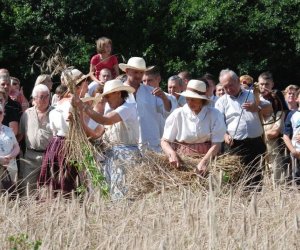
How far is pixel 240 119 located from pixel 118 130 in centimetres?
168

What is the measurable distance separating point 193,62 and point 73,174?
447 inches

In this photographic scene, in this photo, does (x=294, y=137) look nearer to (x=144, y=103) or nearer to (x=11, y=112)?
(x=144, y=103)

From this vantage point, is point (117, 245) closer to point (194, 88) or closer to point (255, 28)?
point (194, 88)

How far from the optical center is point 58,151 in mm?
9703

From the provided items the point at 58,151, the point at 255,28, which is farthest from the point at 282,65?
the point at 58,151

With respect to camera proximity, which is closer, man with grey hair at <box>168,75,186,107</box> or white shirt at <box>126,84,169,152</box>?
white shirt at <box>126,84,169,152</box>

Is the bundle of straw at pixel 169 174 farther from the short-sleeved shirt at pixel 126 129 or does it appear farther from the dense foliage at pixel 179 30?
the dense foliage at pixel 179 30

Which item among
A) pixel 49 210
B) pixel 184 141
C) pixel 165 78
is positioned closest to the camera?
pixel 49 210

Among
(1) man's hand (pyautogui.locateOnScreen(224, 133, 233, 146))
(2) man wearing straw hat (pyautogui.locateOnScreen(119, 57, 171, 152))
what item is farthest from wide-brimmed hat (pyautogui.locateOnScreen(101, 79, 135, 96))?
(1) man's hand (pyautogui.locateOnScreen(224, 133, 233, 146))

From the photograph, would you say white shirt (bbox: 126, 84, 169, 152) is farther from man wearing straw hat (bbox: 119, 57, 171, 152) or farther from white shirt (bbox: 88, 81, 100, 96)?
white shirt (bbox: 88, 81, 100, 96)

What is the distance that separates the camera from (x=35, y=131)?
10258 mm

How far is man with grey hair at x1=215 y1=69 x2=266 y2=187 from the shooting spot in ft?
34.3

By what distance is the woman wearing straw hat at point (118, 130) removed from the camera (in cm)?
903

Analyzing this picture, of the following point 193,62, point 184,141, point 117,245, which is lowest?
point 117,245
